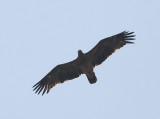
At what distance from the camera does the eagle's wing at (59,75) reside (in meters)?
31.0

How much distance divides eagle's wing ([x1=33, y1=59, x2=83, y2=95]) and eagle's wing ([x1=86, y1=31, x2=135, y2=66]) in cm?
97

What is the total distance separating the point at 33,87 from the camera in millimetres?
31766

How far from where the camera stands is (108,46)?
101ft

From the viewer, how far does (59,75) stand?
31.4 meters

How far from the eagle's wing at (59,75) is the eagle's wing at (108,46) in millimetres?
974

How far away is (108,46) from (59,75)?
2989 mm

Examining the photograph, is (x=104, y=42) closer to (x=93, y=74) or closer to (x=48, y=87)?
(x=93, y=74)

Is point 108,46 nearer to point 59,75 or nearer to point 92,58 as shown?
point 92,58

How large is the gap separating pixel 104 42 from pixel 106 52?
1.74 ft

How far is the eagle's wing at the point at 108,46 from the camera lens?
3061cm

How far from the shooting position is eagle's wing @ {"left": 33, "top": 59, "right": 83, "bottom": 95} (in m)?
31.0

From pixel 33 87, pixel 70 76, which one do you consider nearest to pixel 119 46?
pixel 70 76

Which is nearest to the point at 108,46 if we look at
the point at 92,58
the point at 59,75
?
the point at 92,58

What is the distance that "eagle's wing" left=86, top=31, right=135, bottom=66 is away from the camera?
3061cm
